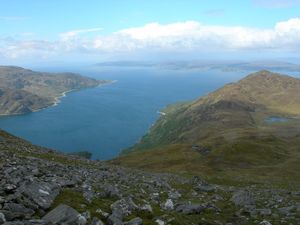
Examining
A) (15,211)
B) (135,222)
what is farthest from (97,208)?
(15,211)

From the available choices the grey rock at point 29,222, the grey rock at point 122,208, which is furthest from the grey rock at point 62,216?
the grey rock at point 122,208

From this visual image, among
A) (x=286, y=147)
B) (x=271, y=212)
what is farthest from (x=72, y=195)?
(x=286, y=147)

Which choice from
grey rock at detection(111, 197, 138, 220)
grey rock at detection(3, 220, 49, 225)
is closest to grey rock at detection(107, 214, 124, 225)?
grey rock at detection(111, 197, 138, 220)

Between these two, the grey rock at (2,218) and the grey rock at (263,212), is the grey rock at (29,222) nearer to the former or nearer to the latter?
the grey rock at (2,218)

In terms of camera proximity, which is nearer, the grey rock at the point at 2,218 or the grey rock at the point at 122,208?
the grey rock at the point at 2,218

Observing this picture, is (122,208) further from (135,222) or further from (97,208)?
(135,222)

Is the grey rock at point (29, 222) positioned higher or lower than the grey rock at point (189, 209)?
higher

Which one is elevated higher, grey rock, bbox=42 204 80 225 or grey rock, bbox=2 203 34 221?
grey rock, bbox=2 203 34 221

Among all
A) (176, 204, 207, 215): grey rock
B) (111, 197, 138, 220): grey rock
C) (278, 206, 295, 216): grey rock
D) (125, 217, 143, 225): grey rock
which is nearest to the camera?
(125, 217, 143, 225): grey rock

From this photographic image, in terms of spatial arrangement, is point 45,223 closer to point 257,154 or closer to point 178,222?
point 178,222

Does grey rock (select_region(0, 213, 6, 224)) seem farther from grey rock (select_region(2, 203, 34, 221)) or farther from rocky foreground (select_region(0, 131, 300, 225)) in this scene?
grey rock (select_region(2, 203, 34, 221))
